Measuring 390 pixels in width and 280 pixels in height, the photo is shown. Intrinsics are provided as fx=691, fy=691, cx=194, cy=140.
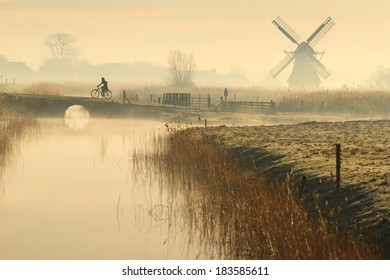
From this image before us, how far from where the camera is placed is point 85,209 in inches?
653

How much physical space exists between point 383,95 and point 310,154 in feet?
116

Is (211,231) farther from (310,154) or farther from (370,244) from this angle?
(310,154)

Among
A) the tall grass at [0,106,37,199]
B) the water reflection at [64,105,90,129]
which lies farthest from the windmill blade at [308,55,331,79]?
the tall grass at [0,106,37,199]

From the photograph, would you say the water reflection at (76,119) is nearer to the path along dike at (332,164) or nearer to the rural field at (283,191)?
the rural field at (283,191)

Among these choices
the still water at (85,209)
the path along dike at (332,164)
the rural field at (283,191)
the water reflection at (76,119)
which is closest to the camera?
the rural field at (283,191)

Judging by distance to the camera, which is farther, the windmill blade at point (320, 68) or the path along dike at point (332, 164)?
the windmill blade at point (320, 68)

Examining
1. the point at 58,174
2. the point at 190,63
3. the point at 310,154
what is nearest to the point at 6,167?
the point at 58,174

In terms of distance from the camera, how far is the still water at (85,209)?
12.8 metres

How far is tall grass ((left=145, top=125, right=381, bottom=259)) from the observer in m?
10.1

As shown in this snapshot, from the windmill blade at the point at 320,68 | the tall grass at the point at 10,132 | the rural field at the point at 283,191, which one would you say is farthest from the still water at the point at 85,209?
the windmill blade at the point at 320,68

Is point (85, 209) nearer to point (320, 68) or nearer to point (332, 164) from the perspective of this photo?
point (332, 164)

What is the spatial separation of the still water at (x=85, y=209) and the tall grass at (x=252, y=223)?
1.71 feet

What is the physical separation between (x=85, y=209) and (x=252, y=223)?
573cm

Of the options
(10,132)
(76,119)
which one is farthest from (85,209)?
(76,119)
